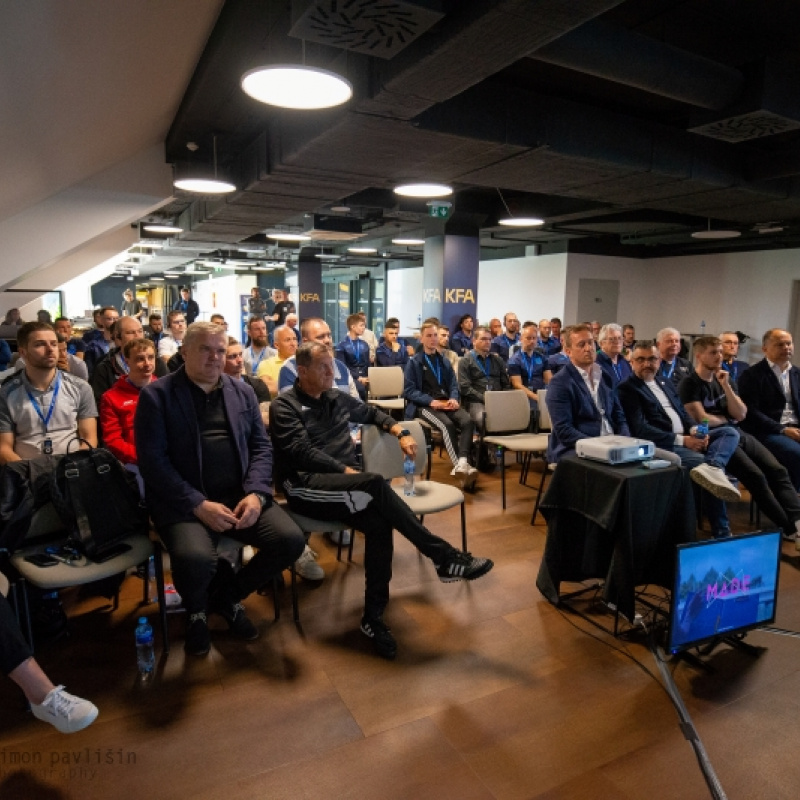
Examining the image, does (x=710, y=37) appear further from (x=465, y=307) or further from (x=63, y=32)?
(x=465, y=307)

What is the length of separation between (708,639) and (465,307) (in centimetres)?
723

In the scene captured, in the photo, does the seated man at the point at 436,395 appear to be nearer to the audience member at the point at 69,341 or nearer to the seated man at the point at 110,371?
the seated man at the point at 110,371

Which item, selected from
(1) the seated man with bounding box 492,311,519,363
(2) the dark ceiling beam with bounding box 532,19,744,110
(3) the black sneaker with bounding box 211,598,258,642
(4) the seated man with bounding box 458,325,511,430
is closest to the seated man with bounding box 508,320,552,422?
(4) the seated man with bounding box 458,325,511,430

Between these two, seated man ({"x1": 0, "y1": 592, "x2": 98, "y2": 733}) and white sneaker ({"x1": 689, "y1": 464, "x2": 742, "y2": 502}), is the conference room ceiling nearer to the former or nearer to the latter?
white sneaker ({"x1": 689, "y1": 464, "x2": 742, "y2": 502})

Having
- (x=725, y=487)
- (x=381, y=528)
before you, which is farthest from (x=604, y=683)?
(x=725, y=487)

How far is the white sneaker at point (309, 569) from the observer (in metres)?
3.32

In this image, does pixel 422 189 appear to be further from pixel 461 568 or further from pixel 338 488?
pixel 461 568

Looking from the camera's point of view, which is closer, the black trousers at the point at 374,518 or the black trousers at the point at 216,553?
the black trousers at the point at 216,553

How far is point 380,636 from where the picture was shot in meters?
2.65

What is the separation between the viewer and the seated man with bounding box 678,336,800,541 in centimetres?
387

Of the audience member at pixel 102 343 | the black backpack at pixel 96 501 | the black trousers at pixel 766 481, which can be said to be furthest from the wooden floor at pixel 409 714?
the audience member at pixel 102 343

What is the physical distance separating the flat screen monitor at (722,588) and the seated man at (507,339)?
17.4ft

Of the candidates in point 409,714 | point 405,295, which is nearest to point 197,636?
point 409,714

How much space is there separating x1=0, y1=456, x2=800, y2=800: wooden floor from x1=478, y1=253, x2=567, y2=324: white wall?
33.5 feet
